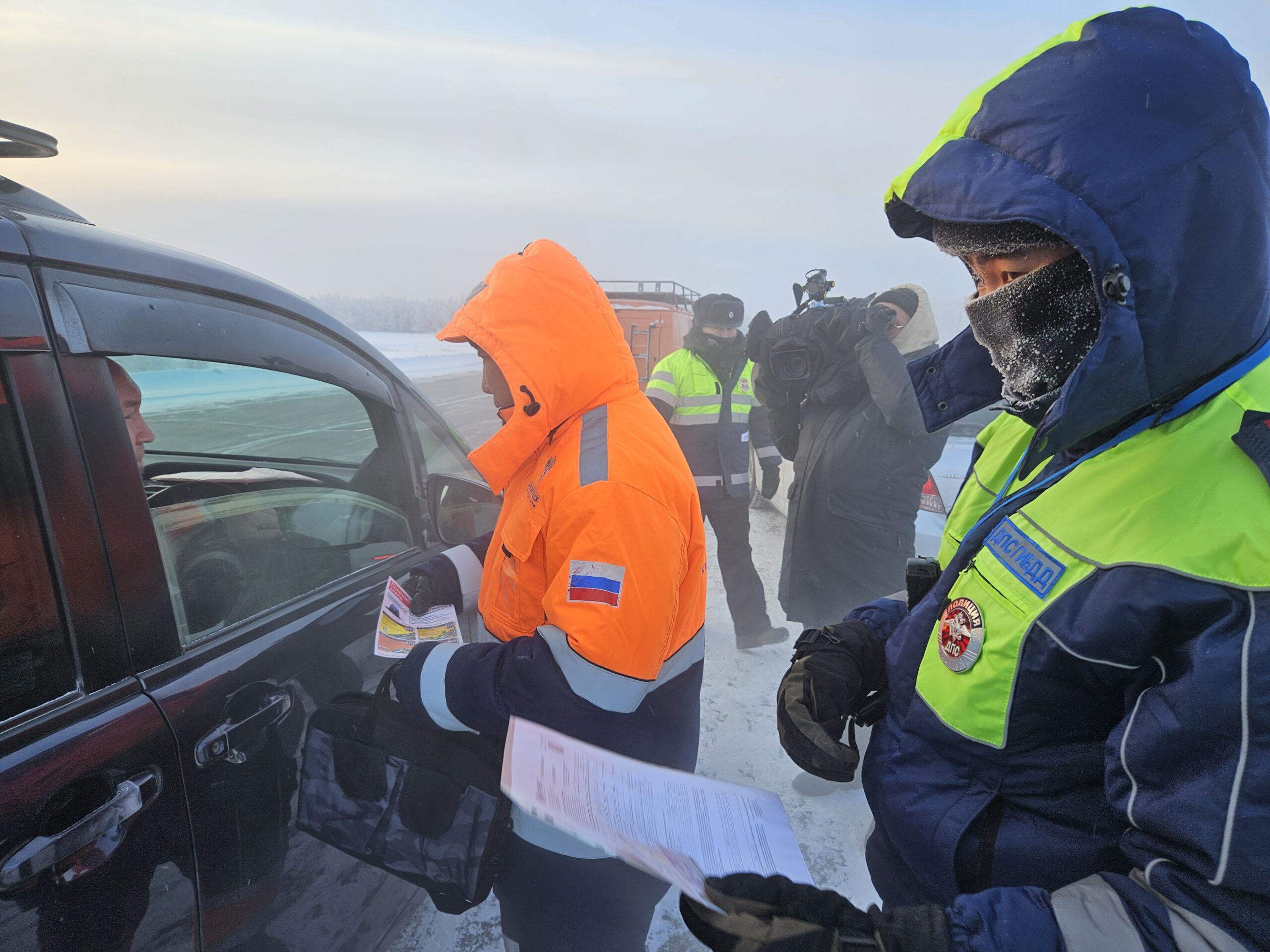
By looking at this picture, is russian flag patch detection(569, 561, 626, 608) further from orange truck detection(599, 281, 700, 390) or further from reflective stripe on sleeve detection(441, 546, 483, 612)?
orange truck detection(599, 281, 700, 390)

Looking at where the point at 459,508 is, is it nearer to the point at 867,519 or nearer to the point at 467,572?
the point at 467,572

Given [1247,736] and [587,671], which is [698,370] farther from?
[1247,736]

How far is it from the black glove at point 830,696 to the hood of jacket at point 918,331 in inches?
80.2

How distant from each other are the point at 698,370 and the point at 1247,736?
141 inches

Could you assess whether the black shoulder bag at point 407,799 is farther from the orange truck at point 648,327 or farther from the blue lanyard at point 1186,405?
the orange truck at point 648,327

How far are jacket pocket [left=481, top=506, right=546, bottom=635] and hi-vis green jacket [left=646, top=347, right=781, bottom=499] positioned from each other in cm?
259

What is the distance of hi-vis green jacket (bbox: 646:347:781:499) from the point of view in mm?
3957

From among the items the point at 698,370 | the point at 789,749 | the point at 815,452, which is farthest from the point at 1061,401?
the point at 698,370

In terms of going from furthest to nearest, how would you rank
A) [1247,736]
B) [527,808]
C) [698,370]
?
[698,370], [527,808], [1247,736]

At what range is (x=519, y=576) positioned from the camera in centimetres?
137

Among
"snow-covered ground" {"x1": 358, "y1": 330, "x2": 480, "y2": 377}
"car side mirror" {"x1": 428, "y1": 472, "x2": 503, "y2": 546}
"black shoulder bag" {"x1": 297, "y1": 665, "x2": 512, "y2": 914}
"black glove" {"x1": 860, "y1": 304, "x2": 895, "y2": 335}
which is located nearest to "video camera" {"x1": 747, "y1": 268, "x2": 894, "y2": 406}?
"black glove" {"x1": 860, "y1": 304, "x2": 895, "y2": 335}

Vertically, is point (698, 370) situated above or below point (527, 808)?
above

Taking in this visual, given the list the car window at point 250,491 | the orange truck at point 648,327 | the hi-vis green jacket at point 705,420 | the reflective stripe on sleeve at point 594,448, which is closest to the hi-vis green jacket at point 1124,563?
the reflective stripe on sleeve at point 594,448

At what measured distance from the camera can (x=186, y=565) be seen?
49.3 inches
